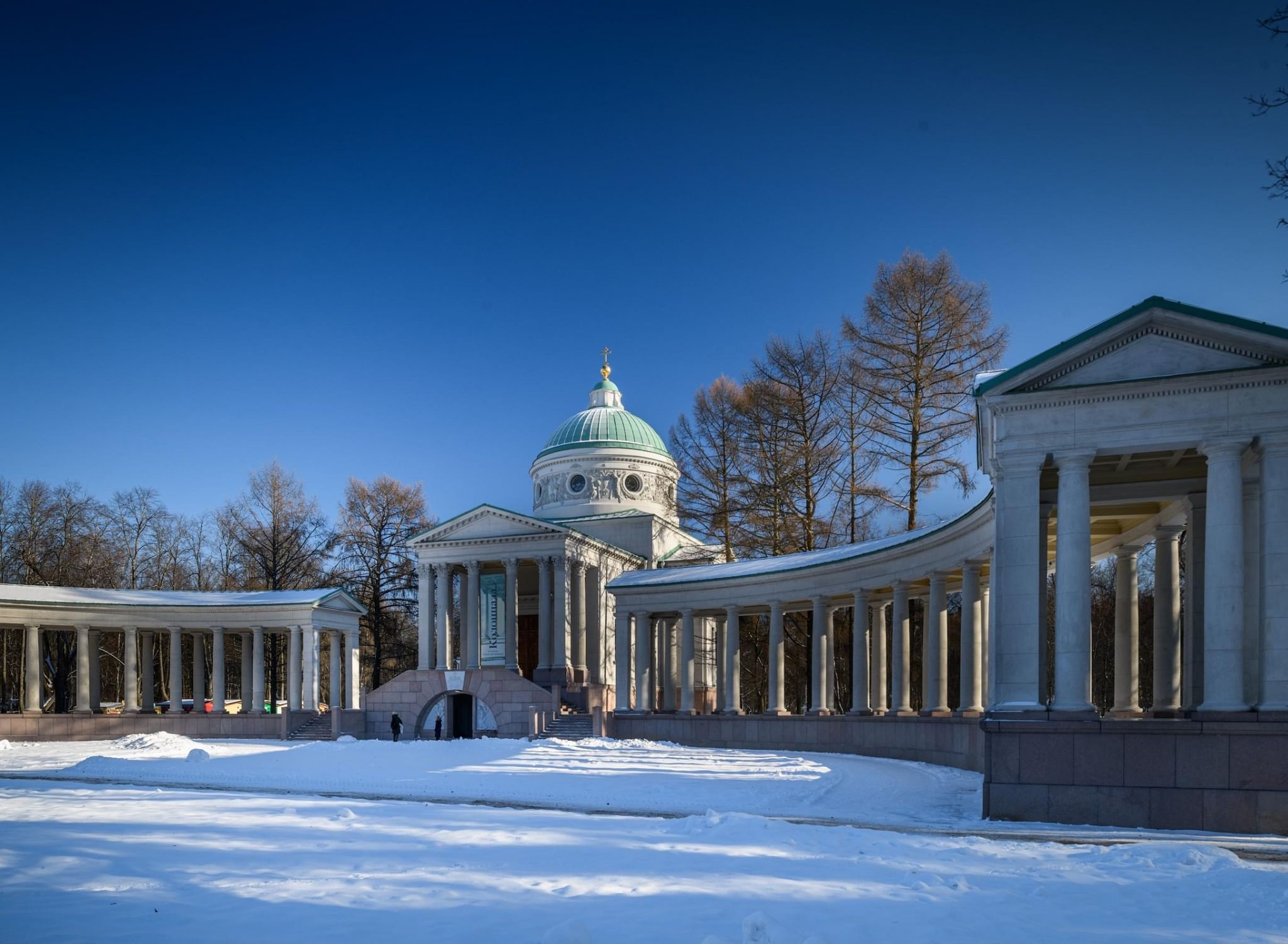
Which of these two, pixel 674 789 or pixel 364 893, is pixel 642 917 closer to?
pixel 364 893

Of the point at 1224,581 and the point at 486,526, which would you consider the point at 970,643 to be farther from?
the point at 486,526

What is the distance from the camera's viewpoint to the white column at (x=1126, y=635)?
3044 centimetres

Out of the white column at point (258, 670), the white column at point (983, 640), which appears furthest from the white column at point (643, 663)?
the white column at point (258, 670)

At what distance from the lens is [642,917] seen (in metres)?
12.2

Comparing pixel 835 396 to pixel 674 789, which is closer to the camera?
pixel 674 789

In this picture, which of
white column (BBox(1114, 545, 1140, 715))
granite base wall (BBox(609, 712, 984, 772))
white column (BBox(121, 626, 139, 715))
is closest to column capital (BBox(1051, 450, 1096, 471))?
white column (BBox(1114, 545, 1140, 715))

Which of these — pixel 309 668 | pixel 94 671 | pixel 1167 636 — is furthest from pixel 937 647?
pixel 94 671

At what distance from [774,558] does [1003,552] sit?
26.5 meters

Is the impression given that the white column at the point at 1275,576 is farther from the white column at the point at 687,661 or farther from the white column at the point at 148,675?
the white column at the point at 148,675

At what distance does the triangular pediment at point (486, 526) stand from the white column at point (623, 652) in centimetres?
1107

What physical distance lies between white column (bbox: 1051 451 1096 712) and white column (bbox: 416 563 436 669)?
153ft

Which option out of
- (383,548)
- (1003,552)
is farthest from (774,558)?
(383,548)

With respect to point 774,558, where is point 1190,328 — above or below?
above

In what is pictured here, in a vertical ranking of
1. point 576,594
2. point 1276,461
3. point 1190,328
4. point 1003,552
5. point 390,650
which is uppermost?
point 1190,328
